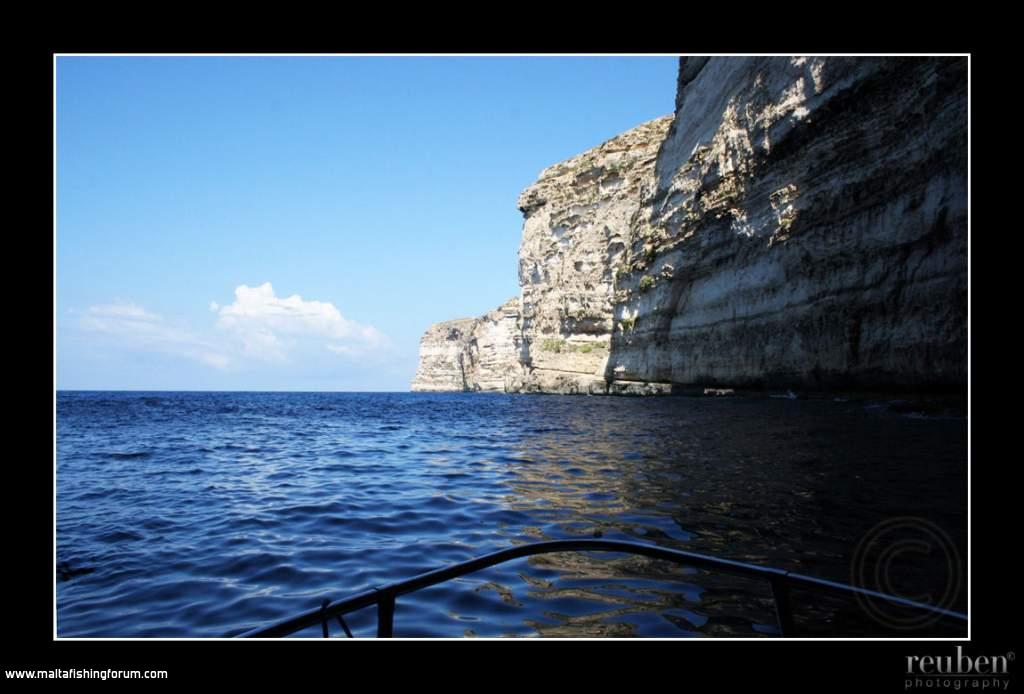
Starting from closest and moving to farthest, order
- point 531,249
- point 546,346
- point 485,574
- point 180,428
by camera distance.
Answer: point 485,574 < point 180,428 < point 546,346 < point 531,249

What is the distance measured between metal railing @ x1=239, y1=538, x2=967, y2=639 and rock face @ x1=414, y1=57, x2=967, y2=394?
74.9ft

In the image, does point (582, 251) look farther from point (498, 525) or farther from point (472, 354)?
point (472, 354)

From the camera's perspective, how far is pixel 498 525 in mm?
8148

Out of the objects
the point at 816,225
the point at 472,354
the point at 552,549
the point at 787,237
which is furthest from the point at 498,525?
the point at 472,354

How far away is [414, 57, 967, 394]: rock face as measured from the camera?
21281 mm

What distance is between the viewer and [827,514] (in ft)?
25.3

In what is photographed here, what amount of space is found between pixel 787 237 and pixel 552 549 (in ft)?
104

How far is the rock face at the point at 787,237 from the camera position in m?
21.3

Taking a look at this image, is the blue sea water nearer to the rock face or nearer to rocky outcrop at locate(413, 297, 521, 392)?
the rock face

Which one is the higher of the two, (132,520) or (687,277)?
(687,277)

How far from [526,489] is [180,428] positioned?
24666mm
